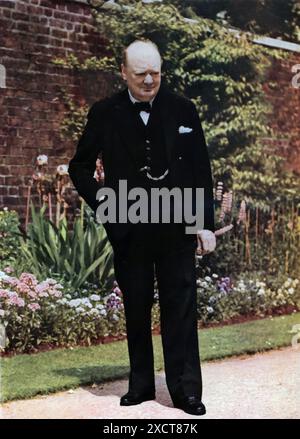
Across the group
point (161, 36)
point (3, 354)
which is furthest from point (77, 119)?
point (3, 354)

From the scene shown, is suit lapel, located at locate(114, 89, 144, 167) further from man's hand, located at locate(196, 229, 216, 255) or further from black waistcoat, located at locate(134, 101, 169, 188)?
man's hand, located at locate(196, 229, 216, 255)

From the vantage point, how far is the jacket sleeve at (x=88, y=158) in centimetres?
557

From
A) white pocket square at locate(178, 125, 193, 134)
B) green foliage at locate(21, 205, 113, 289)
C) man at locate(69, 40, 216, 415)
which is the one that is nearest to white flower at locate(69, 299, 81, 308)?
green foliage at locate(21, 205, 113, 289)

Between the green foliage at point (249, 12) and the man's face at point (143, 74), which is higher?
the green foliage at point (249, 12)

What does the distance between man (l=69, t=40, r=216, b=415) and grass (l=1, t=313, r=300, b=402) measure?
1.06ft

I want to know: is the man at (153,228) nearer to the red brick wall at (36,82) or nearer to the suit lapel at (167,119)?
the suit lapel at (167,119)

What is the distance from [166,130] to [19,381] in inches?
82.6

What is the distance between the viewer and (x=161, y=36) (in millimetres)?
6527

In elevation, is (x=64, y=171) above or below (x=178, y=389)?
above

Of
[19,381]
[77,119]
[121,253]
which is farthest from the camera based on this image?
[77,119]

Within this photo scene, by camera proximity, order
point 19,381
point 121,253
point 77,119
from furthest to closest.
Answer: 1. point 77,119
2. point 19,381
3. point 121,253

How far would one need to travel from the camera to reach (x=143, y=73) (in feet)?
18.1

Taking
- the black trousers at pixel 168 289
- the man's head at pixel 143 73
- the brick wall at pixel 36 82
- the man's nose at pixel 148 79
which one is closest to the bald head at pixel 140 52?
the man's head at pixel 143 73
